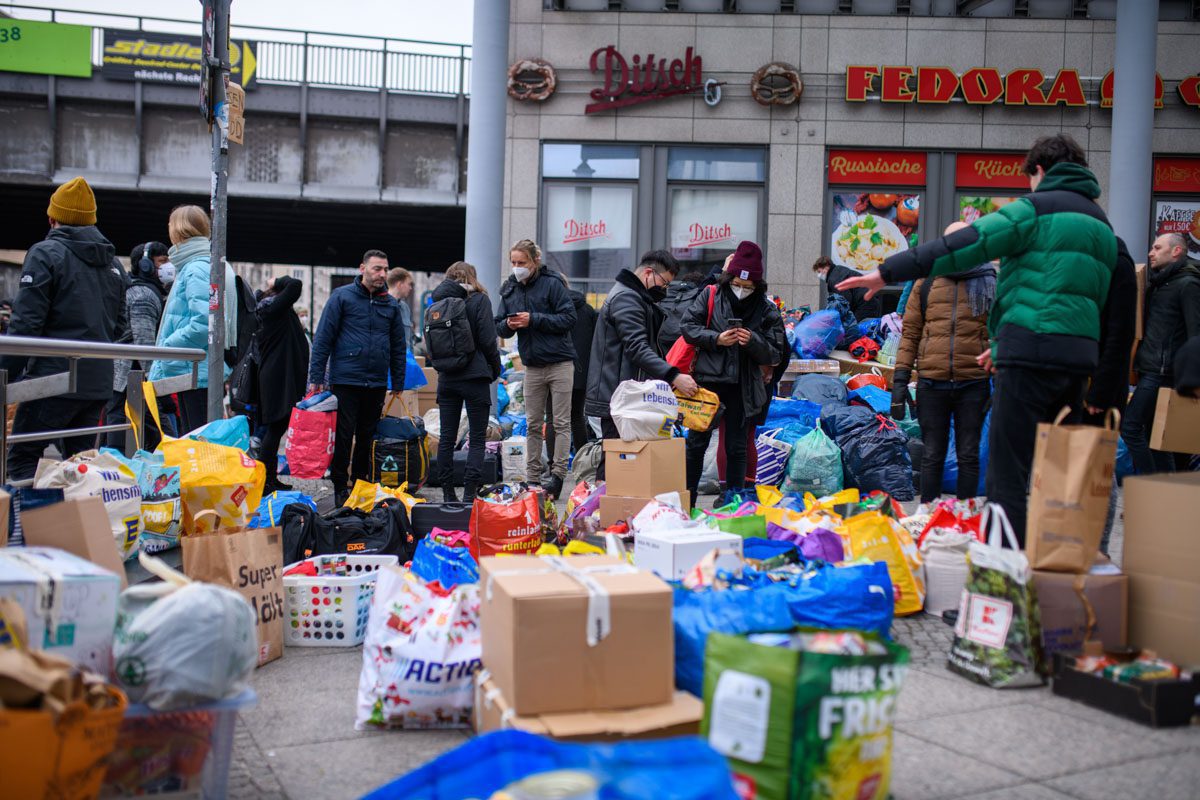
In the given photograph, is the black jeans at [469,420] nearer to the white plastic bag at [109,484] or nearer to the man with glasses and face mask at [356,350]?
the man with glasses and face mask at [356,350]

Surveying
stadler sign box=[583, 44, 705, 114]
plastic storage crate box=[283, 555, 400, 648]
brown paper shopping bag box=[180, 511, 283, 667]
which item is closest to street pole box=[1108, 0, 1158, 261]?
stadler sign box=[583, 44, 705, 114]

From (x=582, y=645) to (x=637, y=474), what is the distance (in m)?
3.44

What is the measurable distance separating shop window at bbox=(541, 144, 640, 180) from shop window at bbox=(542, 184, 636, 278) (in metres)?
0.19

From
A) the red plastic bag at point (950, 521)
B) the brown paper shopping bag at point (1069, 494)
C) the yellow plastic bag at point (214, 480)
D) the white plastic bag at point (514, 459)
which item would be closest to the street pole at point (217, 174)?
the yellow plastic bag at point (214, 480)

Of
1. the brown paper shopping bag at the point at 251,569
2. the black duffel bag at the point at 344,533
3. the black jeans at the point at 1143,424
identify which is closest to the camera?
the brown paper shopping bag at the point at 251,569

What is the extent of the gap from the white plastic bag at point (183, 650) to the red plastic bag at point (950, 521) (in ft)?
11.7

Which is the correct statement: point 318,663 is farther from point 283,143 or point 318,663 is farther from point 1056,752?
point 283,143

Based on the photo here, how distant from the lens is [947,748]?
3254mm

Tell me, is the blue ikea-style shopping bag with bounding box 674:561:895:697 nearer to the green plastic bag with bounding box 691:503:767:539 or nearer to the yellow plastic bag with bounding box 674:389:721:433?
the green plastic bag with bounding box 691:503:767:539

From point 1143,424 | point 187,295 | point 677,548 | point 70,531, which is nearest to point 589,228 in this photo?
point 187,295

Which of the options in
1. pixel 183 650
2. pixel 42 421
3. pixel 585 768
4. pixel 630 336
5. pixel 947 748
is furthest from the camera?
pixel 630 336

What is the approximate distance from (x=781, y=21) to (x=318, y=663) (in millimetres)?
14302

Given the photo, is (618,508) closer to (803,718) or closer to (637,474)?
(637,474)

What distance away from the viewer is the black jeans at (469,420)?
7.85 meters
